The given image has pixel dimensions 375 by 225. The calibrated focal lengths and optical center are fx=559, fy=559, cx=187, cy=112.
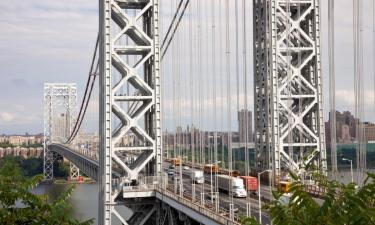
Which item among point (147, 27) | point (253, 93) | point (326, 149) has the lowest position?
point (326, 149)

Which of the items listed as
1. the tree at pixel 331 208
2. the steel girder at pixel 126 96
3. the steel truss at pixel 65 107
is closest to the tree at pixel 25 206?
the tree at pixel 331 208

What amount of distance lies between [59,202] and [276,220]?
472 cm

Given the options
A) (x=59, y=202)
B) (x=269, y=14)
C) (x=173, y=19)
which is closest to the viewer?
(x=59, y=202)

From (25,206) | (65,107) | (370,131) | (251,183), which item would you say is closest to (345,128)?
(370,131)

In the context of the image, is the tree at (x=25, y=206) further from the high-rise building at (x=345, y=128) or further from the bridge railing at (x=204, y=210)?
the high-rise building at (x=345, y=128)

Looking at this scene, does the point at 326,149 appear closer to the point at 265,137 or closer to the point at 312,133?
the point at 312,133

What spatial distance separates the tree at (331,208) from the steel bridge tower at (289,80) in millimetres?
24846

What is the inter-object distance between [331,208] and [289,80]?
25.6 metres

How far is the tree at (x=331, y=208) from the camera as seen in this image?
603 cm

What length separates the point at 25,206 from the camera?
10.2m

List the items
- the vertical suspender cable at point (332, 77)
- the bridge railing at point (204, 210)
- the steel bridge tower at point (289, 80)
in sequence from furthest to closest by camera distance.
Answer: the steel bridge tower at point (289, 80)
the bridge railing at point (204, 210)
the vertical suspender cable at point (332, 77)

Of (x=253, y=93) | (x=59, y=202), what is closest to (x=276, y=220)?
(x=59, y=202)

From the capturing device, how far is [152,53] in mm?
30250

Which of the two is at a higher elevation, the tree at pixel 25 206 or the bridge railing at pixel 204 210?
the tree at pixel 25 206
